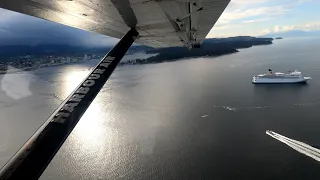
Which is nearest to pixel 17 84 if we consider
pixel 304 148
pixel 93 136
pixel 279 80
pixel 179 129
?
pixel 93 136

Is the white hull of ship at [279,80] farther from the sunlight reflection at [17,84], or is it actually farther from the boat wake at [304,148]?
the sunlight reflection at [17,84]

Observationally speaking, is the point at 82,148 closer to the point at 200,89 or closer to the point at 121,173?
the point at 121,173

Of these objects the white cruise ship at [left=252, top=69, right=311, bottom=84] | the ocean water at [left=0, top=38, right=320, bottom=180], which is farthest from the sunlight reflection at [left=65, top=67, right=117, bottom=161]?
the white cruise ship at [left=252, top=69, right=311, bottom=84]

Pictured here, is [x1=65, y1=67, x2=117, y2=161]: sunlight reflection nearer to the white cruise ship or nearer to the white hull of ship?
the white hull of ship

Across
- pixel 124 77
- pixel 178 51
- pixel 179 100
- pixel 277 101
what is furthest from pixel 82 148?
pixel 178 51

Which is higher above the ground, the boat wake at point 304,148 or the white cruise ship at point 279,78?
the white cruise ship at point 279,78

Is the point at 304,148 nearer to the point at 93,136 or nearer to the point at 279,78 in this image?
the point at 93,136

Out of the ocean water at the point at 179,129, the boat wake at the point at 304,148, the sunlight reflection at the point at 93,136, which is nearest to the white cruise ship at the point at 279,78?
the ocean water at the point at 179,129

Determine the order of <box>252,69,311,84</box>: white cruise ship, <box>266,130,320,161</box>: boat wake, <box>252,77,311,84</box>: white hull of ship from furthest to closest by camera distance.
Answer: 1. <box>252,69,311,84</box>: white cruise ship
2. <box>252,77,311,84</box>: white hull of ship
3. <box>266,130,320,161</box>: boat wake
